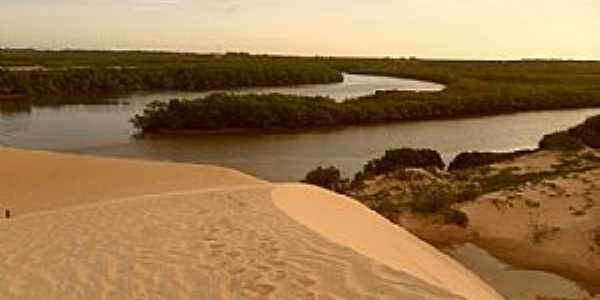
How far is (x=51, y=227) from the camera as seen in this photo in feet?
30.7

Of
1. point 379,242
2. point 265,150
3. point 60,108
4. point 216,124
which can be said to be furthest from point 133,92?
point 379,242

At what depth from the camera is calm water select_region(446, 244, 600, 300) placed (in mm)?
9680

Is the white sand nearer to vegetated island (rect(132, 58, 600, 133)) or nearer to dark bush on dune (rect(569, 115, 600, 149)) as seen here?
dark bush on dune (rect(569, 115, 600, 149))

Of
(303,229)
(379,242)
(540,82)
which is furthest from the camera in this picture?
(540,82)

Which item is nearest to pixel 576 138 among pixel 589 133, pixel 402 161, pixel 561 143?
pixel 589 133

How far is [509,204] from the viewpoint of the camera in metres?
13.8

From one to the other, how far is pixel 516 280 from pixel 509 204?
356cm

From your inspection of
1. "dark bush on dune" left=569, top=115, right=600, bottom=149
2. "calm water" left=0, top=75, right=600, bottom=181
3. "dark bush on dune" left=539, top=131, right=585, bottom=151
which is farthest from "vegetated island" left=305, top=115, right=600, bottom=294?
"calm water" left=0, top=75, right=600, bottom=181

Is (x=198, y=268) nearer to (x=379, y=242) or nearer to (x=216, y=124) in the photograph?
(x=379, y=242)

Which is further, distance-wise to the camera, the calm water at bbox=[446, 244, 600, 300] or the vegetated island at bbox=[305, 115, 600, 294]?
the vegetated island at bbox=[305, 115, 600, 294]

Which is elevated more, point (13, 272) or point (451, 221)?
point (13, 272)

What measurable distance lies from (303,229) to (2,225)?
14.9 ft

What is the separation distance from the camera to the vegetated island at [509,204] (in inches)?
462

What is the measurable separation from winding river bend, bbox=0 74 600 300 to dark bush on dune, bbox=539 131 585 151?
5.33 m
